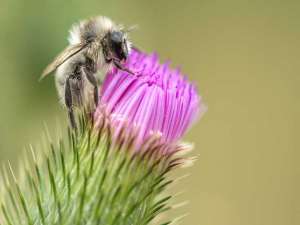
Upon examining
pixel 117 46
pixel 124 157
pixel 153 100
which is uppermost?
pixel 117 46

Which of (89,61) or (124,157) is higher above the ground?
(89,61)

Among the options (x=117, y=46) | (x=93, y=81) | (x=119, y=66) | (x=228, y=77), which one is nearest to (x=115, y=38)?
(x=117, y=46)

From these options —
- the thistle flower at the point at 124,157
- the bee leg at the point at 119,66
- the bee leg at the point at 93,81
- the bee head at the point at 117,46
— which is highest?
the bee head at the point at 117,46

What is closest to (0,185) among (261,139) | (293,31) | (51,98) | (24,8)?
(51,98)

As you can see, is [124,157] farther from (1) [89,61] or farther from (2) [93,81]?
(1) [89,61]

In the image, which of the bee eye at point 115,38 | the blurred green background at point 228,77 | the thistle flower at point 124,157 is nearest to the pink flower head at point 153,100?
the thistle flower at point 124,157

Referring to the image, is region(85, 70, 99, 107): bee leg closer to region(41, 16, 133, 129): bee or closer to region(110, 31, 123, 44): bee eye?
region(41, 16, 133, 129): bee

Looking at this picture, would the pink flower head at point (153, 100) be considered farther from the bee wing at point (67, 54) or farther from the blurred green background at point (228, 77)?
the blurred green background at point (228, 77)
